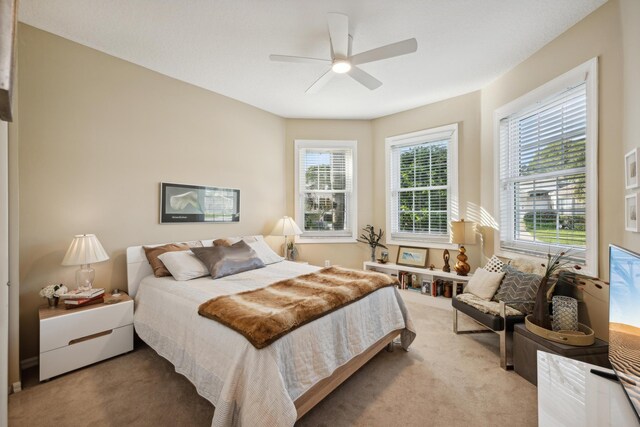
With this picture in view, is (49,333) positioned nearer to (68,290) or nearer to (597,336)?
(68,290)

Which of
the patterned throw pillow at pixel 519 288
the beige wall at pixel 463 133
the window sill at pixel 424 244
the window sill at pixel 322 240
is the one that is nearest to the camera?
the patterned throw pillow at pixel 519 288

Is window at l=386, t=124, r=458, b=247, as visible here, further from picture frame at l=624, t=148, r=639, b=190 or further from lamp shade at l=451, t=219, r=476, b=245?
picture frame at l=624, t=148, r=639, b=190

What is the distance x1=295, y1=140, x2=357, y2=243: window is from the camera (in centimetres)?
470

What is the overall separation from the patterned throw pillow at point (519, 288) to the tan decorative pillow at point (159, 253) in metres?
3.30

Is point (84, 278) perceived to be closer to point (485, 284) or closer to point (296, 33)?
point (296, 33)

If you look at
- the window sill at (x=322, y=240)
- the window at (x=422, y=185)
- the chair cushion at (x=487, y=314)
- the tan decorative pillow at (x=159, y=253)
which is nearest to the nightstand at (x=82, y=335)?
the tan decorative pillow at (x=159, y=253)

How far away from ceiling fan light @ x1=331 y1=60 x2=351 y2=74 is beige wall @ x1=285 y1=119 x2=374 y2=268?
7.24ft

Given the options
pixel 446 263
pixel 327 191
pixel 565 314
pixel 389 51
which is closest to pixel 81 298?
pixel 389 51

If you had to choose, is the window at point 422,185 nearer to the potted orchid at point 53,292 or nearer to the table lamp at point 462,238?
the table lamp at point 462,238

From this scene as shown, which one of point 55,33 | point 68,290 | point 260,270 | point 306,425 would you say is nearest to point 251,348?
point 306,425

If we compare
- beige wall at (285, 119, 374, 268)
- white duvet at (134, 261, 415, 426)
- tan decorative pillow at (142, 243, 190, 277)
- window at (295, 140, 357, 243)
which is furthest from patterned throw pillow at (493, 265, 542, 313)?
tan decorative pillow at (142, 243, 190, 277)

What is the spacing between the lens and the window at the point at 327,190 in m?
4.70

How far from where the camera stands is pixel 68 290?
8.25 ft

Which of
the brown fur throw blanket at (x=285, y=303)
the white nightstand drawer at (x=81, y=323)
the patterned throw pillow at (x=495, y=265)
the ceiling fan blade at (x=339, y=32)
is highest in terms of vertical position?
the ceiling fan blade at (x=339, y=32)
